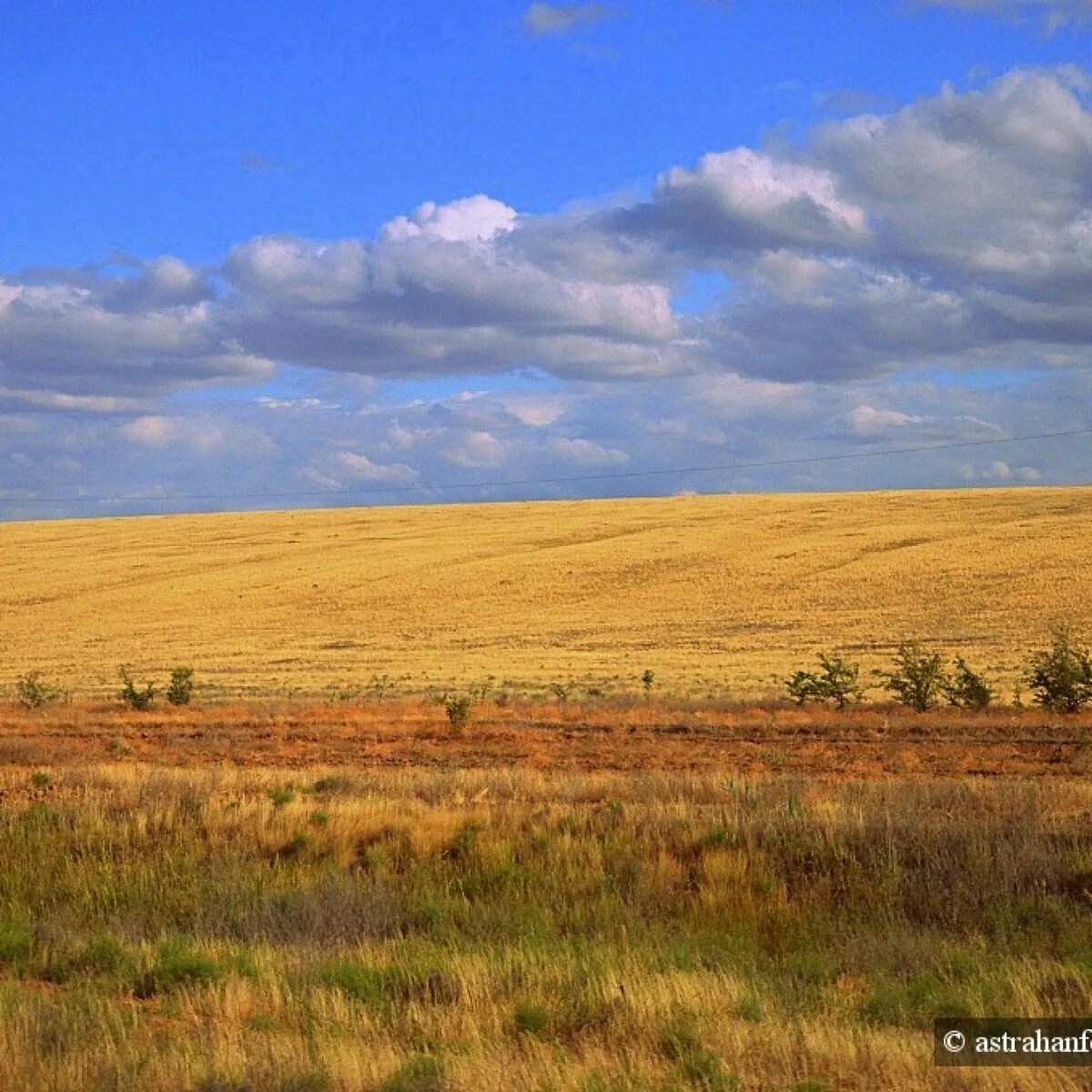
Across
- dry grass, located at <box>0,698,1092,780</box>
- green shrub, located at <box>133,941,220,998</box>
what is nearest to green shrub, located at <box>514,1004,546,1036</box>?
green shrub, located at <box>133,941,220,998</box>

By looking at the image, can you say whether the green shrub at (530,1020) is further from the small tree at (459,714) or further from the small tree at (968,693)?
the small tree at (968,693)

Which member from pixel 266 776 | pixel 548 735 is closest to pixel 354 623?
pixel 548 735

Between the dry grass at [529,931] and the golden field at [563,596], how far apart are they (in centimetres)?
1767

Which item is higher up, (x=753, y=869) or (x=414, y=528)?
(x=414, y=528)

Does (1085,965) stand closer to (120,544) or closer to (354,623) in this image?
(354,623)

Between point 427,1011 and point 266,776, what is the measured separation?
873cm

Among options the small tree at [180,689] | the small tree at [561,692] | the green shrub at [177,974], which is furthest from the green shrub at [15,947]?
the small tree at [180,689]

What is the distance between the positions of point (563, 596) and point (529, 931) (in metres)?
49.5

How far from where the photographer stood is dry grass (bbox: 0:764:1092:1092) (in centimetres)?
589

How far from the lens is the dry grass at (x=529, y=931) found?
5.89 metres

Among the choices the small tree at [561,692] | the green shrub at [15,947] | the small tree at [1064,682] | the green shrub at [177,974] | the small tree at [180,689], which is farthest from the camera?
the small tree at [180,689]

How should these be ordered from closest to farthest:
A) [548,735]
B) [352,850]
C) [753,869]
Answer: [753,869] < [352,850] < [548,735]

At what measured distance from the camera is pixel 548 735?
20469mm

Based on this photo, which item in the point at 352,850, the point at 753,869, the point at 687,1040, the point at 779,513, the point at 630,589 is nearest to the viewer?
the point at 687,1040
